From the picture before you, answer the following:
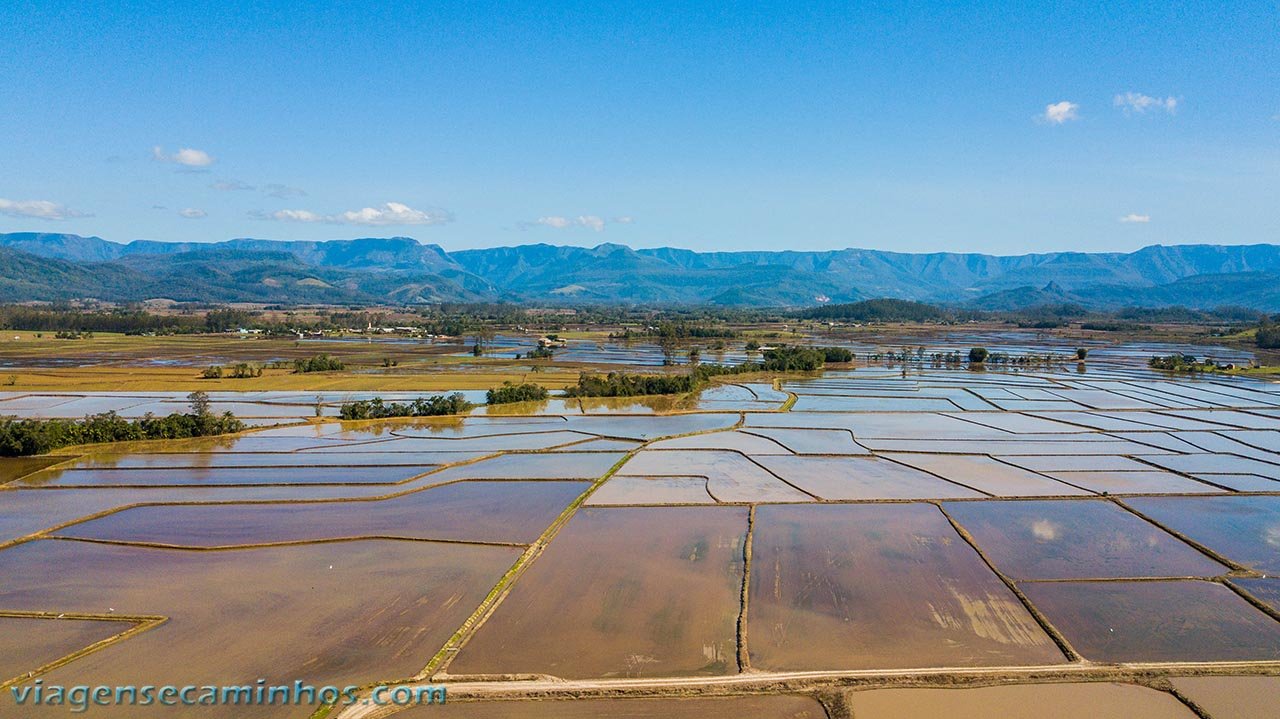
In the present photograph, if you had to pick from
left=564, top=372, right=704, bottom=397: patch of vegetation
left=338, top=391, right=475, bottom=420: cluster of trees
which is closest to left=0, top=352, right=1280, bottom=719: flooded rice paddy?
left=338, top=391, right=475, bottom=420: cluster of trees

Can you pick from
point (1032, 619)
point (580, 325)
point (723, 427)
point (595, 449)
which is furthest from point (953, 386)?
point (580, 325)

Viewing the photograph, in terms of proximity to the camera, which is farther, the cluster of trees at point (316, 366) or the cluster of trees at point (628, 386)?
the cluster of trees at point (316, 366)

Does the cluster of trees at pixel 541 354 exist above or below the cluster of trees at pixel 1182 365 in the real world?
above

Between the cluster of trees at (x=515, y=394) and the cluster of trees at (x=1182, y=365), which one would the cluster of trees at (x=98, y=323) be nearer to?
the cluster of trees at (x=515, y=394)

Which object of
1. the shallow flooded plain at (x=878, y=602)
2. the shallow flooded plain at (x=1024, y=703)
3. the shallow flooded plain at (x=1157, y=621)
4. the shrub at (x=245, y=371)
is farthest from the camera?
the shrub at (x=245, y=371)

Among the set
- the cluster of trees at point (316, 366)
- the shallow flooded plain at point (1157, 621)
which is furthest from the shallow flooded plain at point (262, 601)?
the cluster of trees at point (316, 366)

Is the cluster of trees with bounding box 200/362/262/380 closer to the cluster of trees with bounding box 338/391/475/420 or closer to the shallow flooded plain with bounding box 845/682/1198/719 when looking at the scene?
the cluster of trees with bounding box 338/391/475/420
